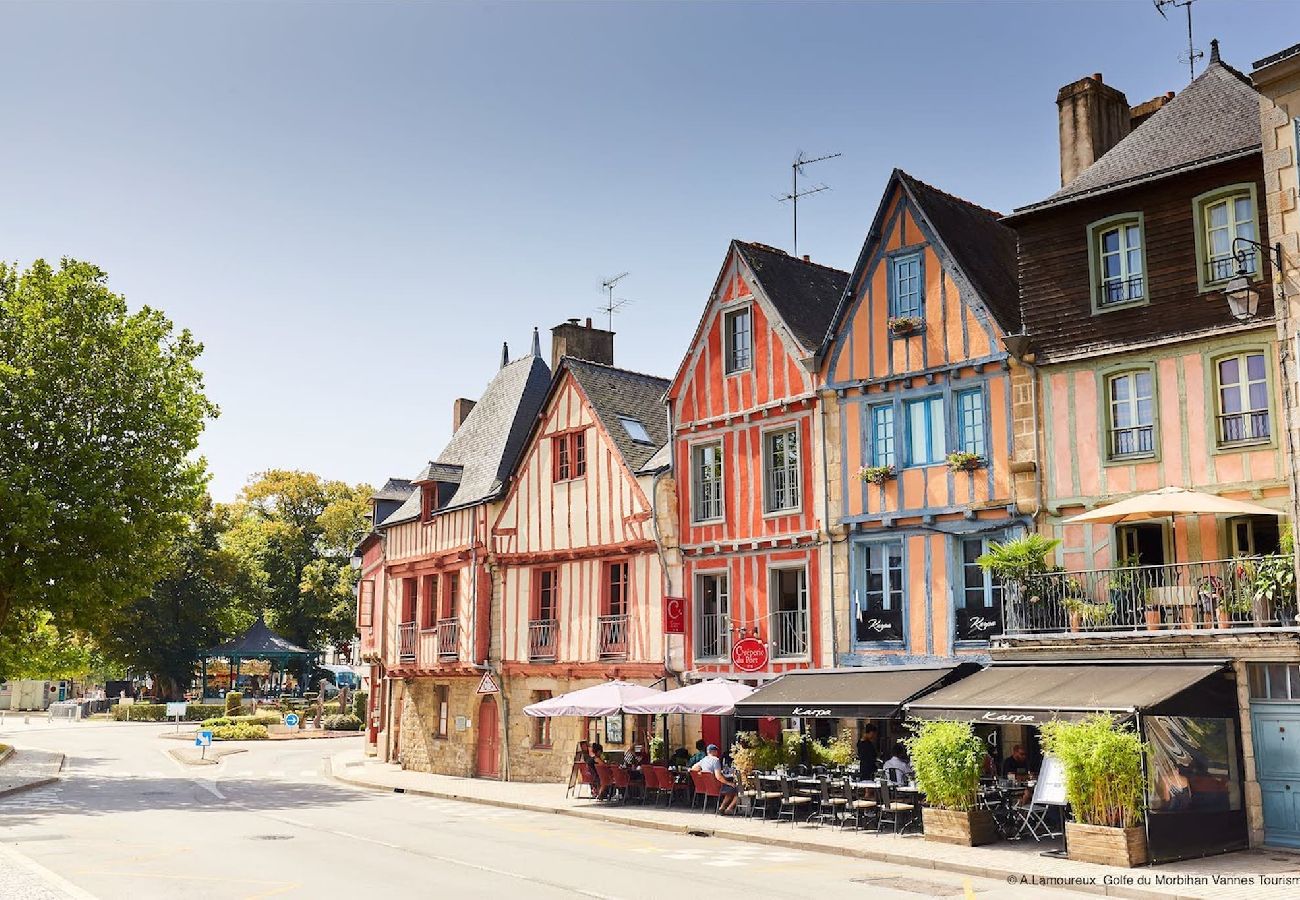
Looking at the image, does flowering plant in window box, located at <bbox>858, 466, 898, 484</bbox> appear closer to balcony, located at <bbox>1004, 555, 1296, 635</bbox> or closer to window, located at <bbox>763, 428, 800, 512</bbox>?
window, located at <bbox>763, 428, 800, 512</bbox>

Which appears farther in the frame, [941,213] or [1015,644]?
[941,213]

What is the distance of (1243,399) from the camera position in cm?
1670

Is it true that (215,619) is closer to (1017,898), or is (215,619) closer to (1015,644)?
(1015,644)

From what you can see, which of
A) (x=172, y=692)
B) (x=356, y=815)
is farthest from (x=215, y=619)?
(x=356, y=815)

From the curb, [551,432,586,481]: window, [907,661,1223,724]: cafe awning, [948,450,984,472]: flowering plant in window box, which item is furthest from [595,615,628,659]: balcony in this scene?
[907,661,1223,724]: cafe awning

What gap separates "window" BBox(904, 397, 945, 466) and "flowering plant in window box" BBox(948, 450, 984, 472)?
43 cm

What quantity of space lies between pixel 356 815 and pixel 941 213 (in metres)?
14.1

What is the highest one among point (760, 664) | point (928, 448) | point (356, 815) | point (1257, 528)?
point (928, 448)

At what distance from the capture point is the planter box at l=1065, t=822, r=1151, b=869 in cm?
1382

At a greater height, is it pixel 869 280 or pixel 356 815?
pixel 869 280

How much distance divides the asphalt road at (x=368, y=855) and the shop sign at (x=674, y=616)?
176 inches

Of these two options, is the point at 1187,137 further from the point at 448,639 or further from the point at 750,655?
the point at 448,639

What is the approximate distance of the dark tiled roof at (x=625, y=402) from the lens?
2661cm

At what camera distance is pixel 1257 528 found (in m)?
16.6
